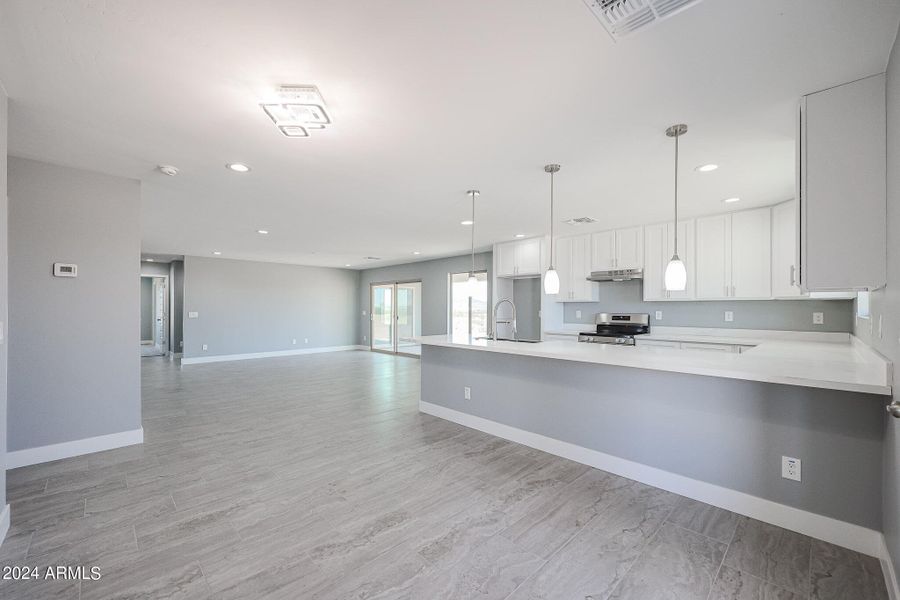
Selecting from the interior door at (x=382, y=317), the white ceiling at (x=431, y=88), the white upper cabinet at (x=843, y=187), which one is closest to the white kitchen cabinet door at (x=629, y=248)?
the white ceiling at (x=431, y=88)

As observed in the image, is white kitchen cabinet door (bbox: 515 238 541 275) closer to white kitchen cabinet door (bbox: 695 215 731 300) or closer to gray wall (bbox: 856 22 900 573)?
white kitchen cabinet door (bbox: 695 215 731 300)

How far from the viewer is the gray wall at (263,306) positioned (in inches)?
341

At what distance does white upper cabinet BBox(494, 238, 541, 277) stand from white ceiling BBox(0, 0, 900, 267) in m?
2.35

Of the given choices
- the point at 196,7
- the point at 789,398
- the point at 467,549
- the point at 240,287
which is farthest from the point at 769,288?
the point at 240,287

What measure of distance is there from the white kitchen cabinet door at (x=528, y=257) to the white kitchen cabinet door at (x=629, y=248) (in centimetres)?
122

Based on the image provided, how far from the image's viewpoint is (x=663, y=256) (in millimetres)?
4930

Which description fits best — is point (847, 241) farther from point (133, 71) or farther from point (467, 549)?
point (133, 71)

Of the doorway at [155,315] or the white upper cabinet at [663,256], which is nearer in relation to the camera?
the white upper cabinet at [663,256]

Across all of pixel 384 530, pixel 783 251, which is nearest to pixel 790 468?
pixel 384 530

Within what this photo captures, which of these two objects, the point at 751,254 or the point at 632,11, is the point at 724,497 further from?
the point at 751,254

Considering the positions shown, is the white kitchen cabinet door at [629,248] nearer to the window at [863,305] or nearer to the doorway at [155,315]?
the window at [863,305]

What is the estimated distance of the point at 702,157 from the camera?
286 centimetres

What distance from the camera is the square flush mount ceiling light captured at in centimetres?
202

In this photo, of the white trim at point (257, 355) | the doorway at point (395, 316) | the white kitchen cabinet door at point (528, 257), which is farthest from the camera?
the doorway at point (395, 316)
